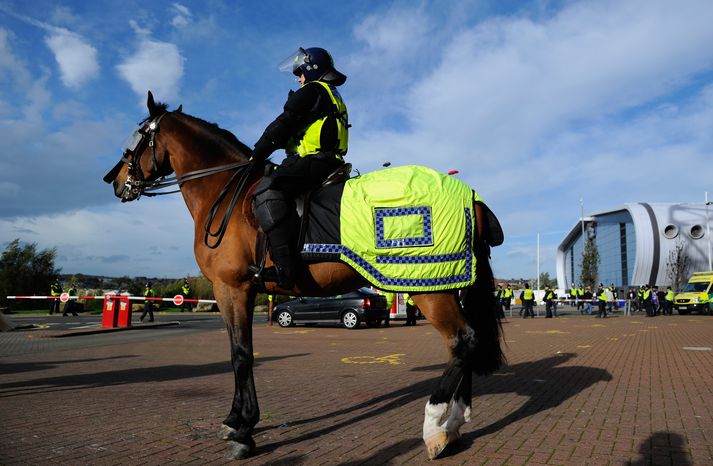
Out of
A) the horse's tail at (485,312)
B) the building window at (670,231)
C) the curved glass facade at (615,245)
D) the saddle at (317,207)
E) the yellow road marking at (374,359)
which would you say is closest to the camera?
the saddle at (317,207)

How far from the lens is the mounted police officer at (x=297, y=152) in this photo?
13.9 ft

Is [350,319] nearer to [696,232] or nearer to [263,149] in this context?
[263,149]

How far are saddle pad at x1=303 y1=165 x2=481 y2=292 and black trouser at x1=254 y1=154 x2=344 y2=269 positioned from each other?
0.19m

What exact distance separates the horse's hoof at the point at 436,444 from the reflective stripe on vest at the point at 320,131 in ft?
8.08

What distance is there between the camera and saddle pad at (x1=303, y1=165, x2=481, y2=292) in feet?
13.7

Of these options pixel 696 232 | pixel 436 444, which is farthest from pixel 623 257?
pixel 436 444

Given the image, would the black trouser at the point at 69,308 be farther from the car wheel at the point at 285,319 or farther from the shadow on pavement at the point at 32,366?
the shadow on pavement at the point at 32,366

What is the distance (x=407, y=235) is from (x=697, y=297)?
37626mm

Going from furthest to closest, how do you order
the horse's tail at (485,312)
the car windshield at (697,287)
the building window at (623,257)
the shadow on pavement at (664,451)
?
the building window at (623,257) → the car windshield at (697,287) → the horse's tail at (485,312) → the shadow on pavement at (664,451)

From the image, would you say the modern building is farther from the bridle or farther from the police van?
the bridle

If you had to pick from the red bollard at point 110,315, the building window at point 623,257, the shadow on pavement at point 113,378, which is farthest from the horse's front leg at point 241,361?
the building window at point 623,257

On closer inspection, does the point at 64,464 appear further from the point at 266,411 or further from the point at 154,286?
the point at 154,286

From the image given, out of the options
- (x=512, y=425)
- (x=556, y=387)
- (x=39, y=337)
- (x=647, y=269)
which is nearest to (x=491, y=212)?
(x=512, y=425)

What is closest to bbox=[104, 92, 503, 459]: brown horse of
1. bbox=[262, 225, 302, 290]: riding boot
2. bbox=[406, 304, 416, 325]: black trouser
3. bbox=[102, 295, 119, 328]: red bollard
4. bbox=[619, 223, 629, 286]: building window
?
bbox=[262, 225, 302, 290]: riding boot
